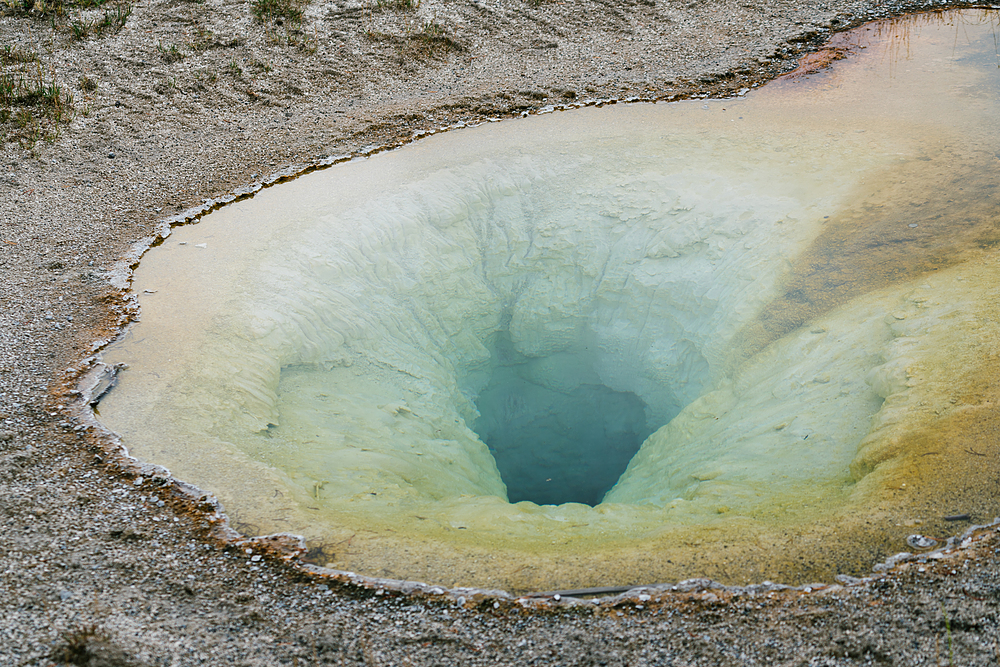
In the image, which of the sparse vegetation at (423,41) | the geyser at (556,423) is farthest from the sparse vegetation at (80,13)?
the geyser at (556,423)

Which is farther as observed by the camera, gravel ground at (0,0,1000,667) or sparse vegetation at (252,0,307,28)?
sparse vegetation at (252,0,307,28)

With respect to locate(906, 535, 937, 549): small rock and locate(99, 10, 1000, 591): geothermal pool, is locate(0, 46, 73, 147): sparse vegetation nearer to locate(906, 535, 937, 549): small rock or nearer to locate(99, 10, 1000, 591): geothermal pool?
locate(99, 10, 1000, 591): geothermal pool

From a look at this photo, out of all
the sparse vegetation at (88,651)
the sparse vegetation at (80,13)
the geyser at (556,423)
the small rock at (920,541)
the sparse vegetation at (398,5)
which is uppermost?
the sparse vegetation at (80,13)

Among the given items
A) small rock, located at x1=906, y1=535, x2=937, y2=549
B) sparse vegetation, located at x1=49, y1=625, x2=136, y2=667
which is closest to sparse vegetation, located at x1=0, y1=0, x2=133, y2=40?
sparse vegetation, located at x1=49, y1=625, x2=136, y2=667

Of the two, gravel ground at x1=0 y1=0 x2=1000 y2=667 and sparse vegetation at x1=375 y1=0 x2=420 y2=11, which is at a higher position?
sparse vegetation at x1=375 y1=0 x2=420 y2=11

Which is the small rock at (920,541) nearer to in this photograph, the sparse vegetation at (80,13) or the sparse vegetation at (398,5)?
the sparse vegetation at (398,5)

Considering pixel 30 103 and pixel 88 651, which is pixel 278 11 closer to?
pixel 30 103
